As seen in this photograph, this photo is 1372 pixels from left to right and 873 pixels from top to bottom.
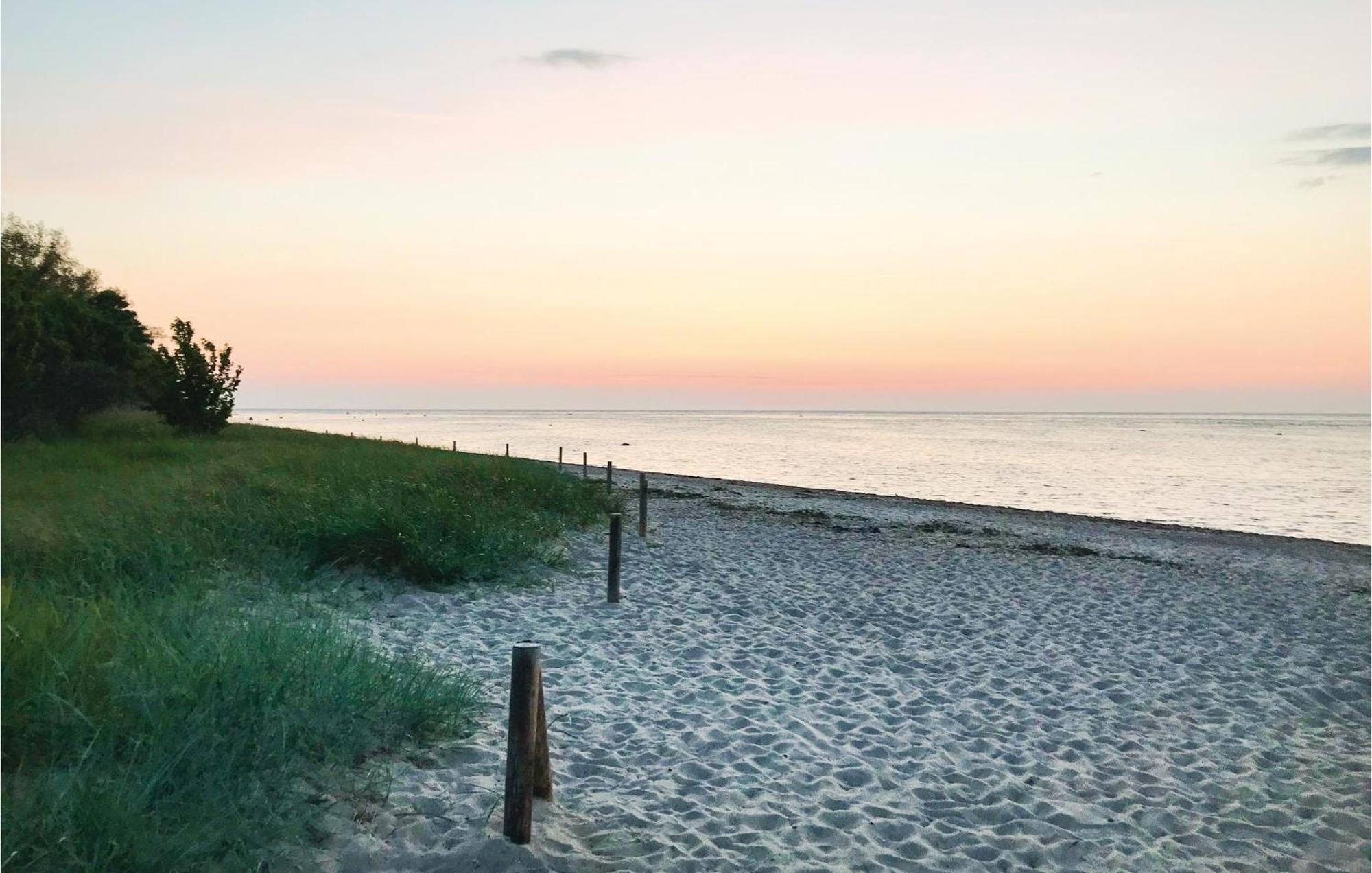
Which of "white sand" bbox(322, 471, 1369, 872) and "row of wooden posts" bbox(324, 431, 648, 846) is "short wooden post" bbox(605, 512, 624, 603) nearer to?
"white sand" bbox(322, 471, 1369, 872)

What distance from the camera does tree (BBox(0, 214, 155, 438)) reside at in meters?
28.4

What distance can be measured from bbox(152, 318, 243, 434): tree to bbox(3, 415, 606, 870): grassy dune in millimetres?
26510

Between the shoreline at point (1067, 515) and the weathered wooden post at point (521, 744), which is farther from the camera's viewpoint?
the shoreline at point (1067, 515)

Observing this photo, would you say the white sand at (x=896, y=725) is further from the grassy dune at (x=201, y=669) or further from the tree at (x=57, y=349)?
the tree at (x=57, y=349)

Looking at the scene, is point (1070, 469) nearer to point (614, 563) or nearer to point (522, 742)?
point (614, 563)

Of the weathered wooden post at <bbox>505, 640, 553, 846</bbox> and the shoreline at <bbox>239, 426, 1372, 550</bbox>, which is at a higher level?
the weathered wooden post at <bbox>505, 640, 553, 846</bbox>

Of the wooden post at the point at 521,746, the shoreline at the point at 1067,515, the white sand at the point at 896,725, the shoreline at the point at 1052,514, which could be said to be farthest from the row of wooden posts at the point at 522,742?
the shoreline at the point at 1052,514

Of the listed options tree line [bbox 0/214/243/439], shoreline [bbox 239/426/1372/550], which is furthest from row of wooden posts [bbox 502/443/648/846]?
tree line [bbox 0/214/243/439]

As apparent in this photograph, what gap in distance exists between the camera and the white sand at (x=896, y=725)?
5688 mm

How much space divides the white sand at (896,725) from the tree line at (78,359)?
76.8 ft

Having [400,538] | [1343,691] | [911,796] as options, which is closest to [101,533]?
[400,538]

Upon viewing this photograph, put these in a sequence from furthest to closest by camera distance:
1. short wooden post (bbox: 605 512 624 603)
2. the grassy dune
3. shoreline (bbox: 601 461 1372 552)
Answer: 1. shoreline (bbox: 601 461 1372 552)
2. short wooden post (bbox: 605 512 624 603)
3. the grassy dune

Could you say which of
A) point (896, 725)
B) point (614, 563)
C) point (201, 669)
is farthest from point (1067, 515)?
point (201, 669)

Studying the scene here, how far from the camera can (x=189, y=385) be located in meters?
38.7
